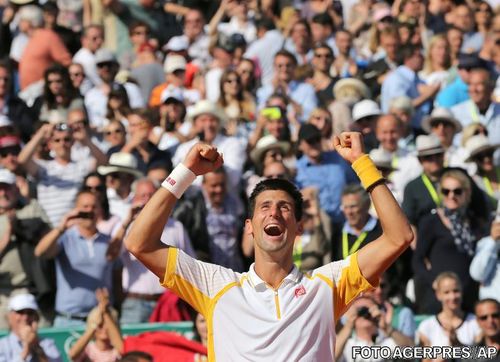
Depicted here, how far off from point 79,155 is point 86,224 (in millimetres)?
1895

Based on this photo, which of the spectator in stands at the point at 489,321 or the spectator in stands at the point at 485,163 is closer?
the spectator in stands at the point at 489,321

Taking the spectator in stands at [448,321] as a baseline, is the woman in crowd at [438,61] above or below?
above

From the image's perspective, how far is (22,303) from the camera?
11.7 meters

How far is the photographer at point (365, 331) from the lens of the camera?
1150cm

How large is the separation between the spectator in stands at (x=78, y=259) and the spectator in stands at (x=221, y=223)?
1081 mm

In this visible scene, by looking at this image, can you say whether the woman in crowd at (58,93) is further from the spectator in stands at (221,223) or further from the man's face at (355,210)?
the man's face at (355,210)

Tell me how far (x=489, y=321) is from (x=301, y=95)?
17.9 ft

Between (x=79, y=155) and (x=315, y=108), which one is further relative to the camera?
(x=315, y=108)

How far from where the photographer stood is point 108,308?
11.7 metres

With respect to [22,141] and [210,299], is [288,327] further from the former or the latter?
[22,141]

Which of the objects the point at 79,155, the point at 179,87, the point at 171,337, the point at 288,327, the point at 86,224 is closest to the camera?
the point at 288,327

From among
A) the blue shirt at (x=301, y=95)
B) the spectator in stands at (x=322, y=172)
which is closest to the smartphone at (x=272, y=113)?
the spectator in stands at (x=322, y=172)

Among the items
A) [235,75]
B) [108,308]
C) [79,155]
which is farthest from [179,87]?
[108,308]

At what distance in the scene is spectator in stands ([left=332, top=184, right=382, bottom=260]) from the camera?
12688 millimetres
